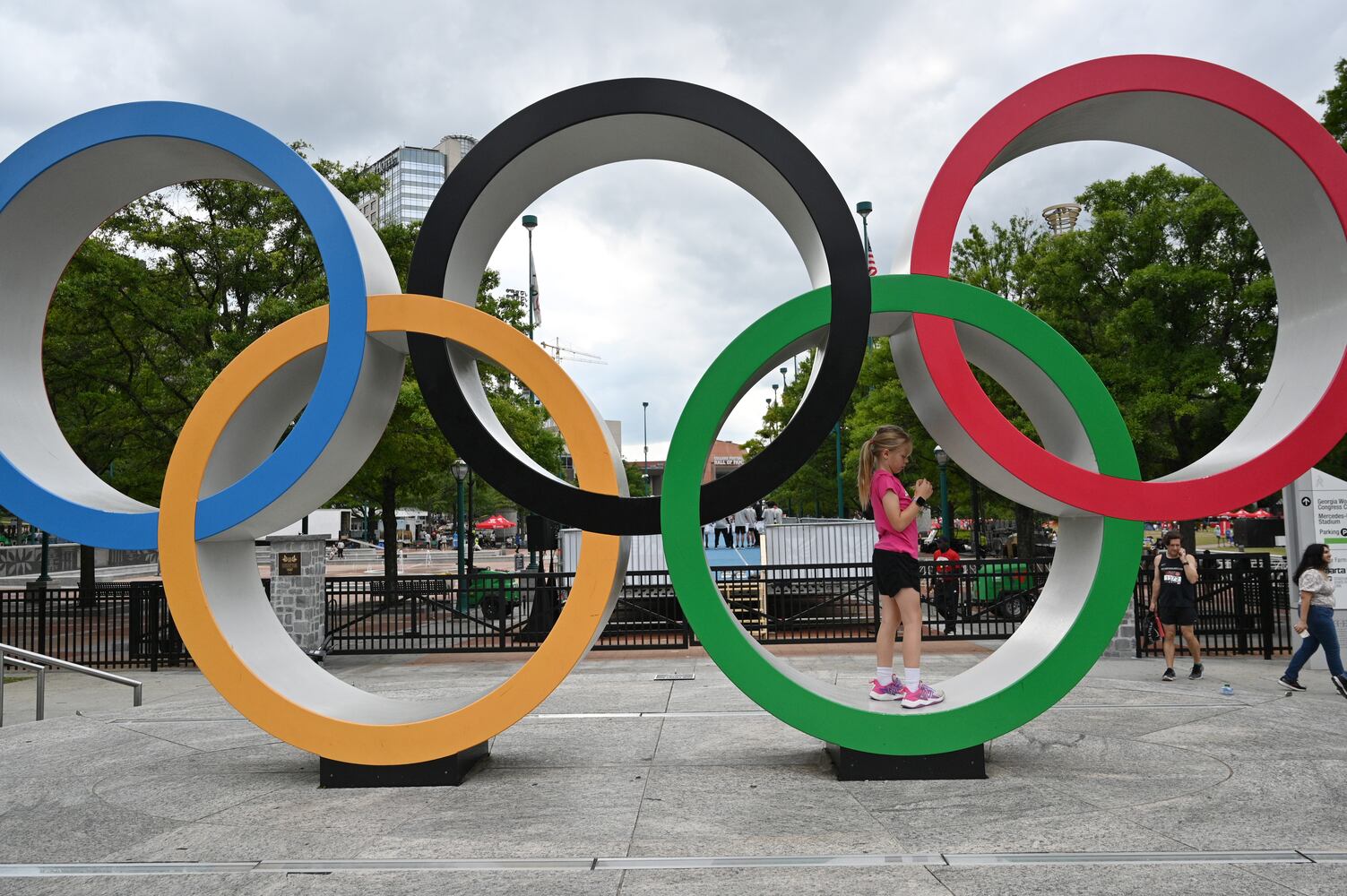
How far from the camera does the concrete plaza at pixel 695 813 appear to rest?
13.8 feet

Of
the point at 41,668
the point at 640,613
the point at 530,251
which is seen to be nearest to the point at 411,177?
the point at 530,251

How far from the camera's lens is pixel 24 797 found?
584 centimetres

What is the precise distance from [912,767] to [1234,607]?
976cm

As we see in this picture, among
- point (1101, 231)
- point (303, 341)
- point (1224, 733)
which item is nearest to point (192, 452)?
point (303, 341)

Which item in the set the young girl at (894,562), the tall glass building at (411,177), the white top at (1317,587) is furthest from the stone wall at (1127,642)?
the tall glass building at (411,177)

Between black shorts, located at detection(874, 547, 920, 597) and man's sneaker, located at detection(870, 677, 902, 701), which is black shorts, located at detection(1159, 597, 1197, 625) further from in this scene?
black shorts, located at detection(874, 547, 920, 597)

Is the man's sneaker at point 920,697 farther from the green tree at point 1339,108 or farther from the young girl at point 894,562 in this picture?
the green tree at point 1339,108

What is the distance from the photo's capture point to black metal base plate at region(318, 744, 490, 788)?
19.4ft

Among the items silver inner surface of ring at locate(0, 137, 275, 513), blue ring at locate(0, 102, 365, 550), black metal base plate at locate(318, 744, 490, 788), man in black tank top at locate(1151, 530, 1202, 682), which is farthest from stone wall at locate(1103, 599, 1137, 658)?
silver inner surface of ring at locate(0, 137, 275, 513)

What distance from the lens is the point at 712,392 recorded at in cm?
586

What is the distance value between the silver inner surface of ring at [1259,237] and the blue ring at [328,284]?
3939mm

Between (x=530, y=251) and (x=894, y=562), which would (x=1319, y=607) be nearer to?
(x=894, y=562)

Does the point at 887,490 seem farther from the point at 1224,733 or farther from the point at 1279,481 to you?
the point at 1224,733

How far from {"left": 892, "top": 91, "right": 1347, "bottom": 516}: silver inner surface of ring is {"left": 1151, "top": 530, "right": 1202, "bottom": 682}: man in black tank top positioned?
14.1 feet
